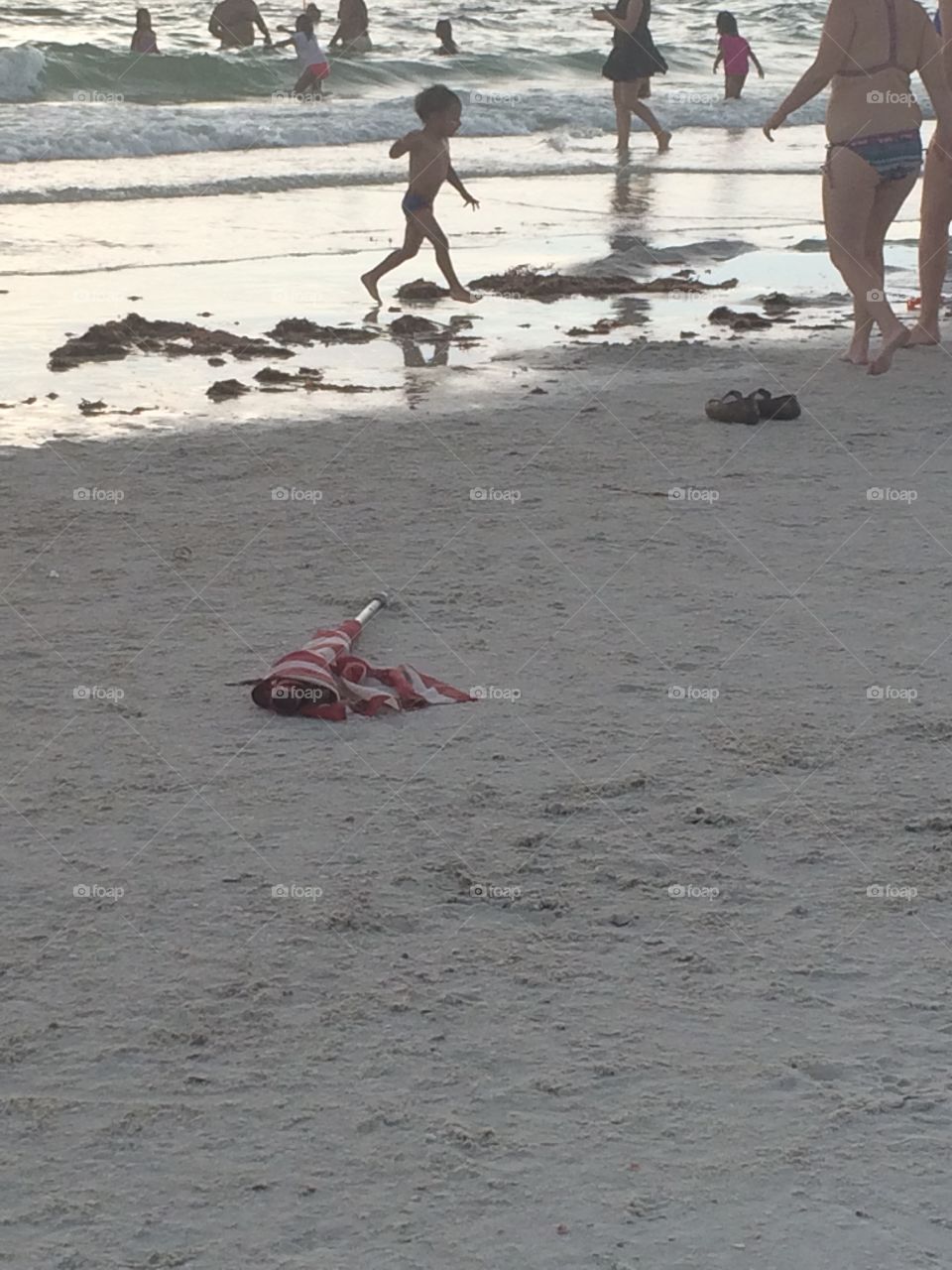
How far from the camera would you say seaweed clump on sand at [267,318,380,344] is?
29.1 feet

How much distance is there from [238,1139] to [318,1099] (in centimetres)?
16

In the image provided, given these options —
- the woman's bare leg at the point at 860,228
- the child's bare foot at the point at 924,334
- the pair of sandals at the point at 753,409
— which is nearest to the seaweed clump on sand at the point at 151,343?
the pair of sandals at the point at 753,409

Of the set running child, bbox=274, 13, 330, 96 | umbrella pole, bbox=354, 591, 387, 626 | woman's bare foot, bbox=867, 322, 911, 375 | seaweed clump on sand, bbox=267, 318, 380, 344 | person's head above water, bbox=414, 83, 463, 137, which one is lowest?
seaweed clump on sand, bbox=267, 318, 380, 344

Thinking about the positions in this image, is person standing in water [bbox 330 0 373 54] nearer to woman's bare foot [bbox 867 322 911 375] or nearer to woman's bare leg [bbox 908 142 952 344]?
woman's bare leg [bbox 908 142 952 344]

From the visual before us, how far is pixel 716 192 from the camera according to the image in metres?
15.6

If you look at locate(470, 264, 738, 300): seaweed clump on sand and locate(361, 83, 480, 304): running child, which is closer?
locate(361, 83, 480, 304): running child

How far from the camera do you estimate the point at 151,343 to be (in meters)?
8.66

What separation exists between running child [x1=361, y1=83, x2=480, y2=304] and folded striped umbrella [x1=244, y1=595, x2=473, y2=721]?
5750 mm

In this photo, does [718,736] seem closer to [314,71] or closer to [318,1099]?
[318,1099]

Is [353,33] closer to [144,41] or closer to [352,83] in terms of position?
[352,83]

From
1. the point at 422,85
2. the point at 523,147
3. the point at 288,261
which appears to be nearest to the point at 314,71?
the point at 422,85

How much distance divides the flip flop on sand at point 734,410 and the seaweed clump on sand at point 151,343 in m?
2.30

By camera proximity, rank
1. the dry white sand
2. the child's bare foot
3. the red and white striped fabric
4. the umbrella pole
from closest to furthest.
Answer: the dry white sand
the red and white striped fabric
the umbrella pole
the child's bare foot

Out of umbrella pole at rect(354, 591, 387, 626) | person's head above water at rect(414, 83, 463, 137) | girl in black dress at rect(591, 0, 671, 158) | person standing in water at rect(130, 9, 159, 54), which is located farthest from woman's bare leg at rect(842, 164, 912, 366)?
person standing in water at rect(130, 9, 159, 54)
